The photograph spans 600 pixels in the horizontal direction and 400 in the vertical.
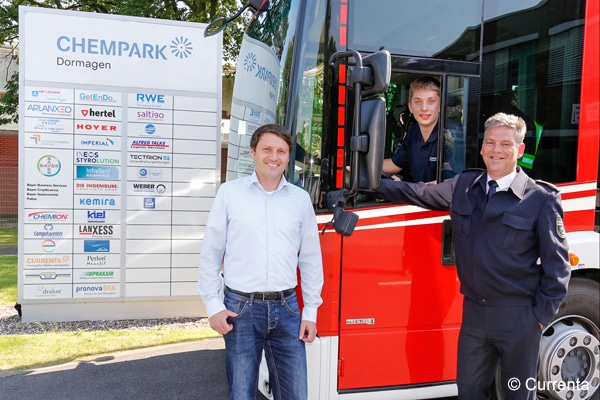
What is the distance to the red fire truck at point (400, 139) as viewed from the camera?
3.03m

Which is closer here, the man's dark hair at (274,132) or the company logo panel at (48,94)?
the man's dark hair at (274,132)

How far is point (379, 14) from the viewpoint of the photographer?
3084 millimetres

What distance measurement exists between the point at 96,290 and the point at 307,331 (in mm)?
4077

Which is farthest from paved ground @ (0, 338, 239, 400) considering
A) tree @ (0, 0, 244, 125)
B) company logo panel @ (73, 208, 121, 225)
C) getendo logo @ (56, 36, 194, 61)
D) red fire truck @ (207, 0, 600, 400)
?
tree @ (0, 0, 244, 125)

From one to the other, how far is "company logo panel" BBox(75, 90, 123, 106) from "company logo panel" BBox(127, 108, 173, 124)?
0.18 metres

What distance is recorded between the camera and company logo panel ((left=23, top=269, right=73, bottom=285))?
5.93 metres

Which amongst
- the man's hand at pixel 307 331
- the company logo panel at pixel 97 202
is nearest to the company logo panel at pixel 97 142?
the company logo panel at pixel 97 202

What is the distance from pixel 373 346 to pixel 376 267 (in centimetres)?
50

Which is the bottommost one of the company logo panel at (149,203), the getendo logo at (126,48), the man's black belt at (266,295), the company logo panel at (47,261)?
the company logo panel at (47,261)

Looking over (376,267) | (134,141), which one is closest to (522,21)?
(376,267)

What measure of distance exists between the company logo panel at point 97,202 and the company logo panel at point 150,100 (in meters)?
1.12

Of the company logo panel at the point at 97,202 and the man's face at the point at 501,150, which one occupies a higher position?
the man's face at the point at 501,150

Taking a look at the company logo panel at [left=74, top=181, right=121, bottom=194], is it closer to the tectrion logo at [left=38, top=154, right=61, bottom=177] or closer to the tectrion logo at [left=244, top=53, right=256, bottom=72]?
the tectrion logo at [left=38, top=154, right=61, bottom=177]

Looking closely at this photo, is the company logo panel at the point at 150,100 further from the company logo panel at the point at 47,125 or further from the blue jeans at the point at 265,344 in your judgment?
the blue jeans at the point at 265,344
